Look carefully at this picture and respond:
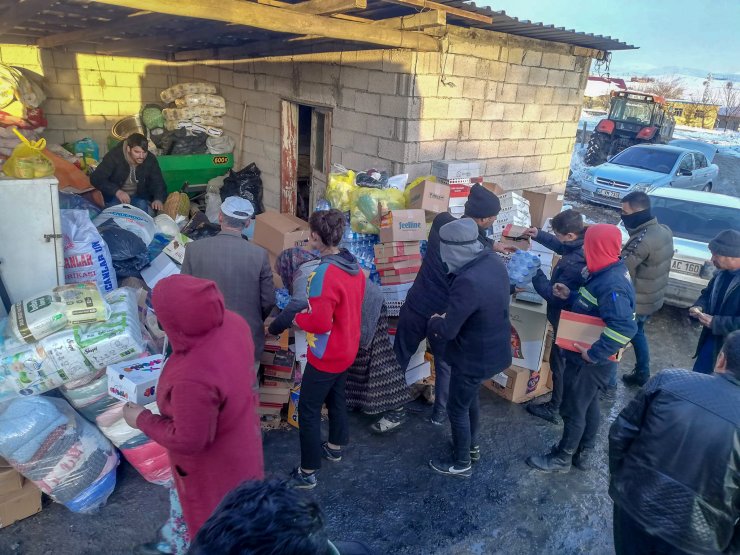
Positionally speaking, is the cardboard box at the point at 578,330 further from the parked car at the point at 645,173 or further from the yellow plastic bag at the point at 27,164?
the parked car at the point at 645,173

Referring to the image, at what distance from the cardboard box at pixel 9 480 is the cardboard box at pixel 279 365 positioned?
1.58 meters

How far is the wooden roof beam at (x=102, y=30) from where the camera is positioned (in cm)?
470

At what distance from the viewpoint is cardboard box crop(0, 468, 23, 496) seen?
8.94 ft

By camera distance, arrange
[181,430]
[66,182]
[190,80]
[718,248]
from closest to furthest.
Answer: [181,430] < [718,248] < [66,182] < [190,80]

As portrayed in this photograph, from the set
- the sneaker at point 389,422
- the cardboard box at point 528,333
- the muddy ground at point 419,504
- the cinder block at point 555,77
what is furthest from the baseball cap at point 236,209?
the cinder block at point 555,77

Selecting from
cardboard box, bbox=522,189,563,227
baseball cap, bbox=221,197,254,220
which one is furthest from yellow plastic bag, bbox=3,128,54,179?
cardboard box, bbox=522,189,563,227

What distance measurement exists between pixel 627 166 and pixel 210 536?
13.4 metres

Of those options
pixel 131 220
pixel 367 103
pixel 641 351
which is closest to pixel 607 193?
pixel 641 351

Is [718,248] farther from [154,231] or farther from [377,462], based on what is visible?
[154,231]

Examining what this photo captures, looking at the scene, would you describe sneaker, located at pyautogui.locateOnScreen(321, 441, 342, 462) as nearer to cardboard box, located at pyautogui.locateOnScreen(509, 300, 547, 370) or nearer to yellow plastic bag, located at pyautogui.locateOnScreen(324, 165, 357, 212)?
cardboard box, located at pyautogui.locateOnScreen(509, 300, 547, 370)

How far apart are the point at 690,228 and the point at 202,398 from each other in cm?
697

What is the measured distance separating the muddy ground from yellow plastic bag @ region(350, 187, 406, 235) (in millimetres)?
1737

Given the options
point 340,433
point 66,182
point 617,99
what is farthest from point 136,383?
point 617,99

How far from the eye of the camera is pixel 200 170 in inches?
312
